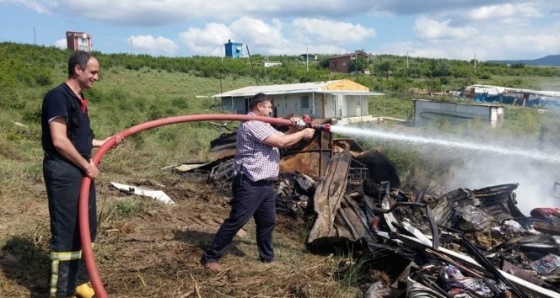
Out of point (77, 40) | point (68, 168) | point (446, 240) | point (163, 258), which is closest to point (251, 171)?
point (163, 258)

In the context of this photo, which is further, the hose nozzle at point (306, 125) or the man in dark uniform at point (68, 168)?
the hose nozzle at point (306, 125)

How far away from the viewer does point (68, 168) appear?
12.8 feet

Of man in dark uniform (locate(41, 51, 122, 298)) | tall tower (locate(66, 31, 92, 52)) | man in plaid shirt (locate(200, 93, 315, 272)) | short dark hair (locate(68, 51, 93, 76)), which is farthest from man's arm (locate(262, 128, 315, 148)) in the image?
tall tower (locate(66, 31, 92, 52))

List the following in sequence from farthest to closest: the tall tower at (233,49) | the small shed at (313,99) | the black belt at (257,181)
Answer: the tall tower at (233,49)
the small shed at (313,99)
the black belt at (257,181)

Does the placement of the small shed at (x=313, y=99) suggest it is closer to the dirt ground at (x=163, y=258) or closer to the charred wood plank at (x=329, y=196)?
the charred wood plank at (x=329, y=196)

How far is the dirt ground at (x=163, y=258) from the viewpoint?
4.71 metres

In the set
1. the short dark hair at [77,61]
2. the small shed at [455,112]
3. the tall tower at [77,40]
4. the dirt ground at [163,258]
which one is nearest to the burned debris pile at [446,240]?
the dirt ground at [163,258]

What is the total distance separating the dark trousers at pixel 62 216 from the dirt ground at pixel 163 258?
1.82ft

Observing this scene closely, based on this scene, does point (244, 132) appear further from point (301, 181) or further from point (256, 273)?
point (301, 181)

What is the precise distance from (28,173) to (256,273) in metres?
5.64

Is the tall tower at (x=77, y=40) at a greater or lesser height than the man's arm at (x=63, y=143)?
greater

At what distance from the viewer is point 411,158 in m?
12.3

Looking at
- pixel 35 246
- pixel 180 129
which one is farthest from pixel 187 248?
pixel 180 129

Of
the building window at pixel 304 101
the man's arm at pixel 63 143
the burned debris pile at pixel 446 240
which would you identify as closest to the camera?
the man's arm at pixel 63 143
